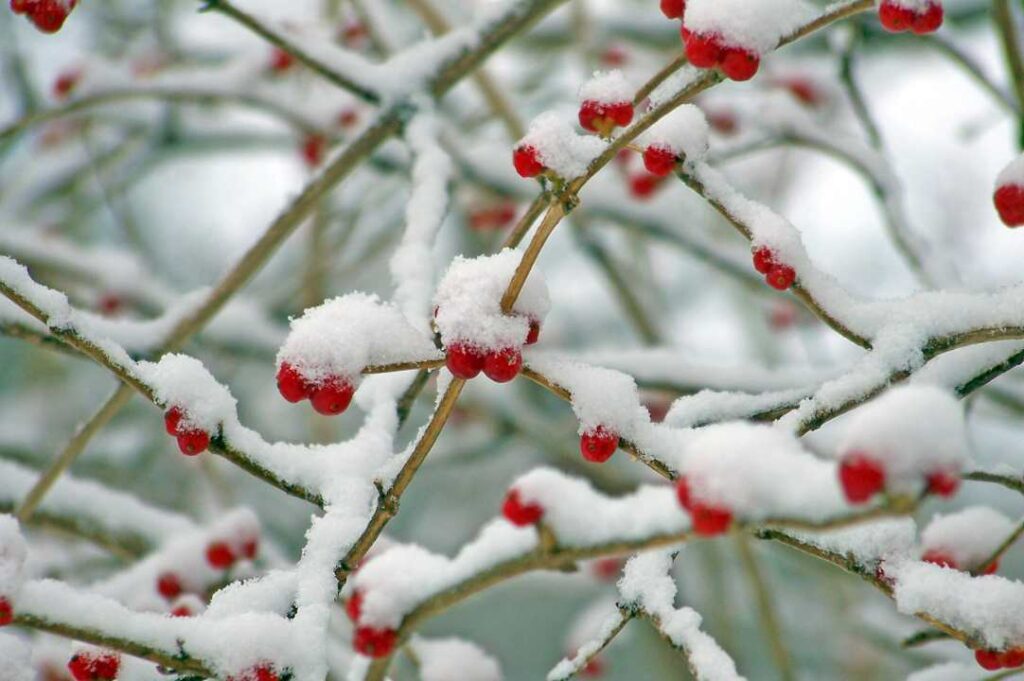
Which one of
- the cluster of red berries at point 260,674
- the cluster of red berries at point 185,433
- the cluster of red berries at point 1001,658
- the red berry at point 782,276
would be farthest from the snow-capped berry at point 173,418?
the cluster of red berries at point 1001,658

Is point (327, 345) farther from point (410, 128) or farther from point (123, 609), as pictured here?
point (410, 128)

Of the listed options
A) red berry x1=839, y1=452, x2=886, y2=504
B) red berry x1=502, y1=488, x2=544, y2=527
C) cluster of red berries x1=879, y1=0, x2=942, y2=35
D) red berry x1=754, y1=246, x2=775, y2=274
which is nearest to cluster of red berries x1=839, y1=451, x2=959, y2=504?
red berry x1=839, y1=452, x2=886, y2=504

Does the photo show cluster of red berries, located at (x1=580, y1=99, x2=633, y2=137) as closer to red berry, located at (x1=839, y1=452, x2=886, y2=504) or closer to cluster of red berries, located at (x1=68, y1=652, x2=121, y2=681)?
red berry, located at (x1=839, y1=452, x2=886, y2=504)

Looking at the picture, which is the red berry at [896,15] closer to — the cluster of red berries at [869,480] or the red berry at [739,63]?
the red berry at [739,63]

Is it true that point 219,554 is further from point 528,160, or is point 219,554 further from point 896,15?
point 896,15

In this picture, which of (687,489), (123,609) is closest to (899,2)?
(687,489)

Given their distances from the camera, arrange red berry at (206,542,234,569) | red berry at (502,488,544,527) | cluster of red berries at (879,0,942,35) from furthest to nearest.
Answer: red berry at (206,542,234,569) → cluster of red berries at (879,0,942,35) → red berry at (502,488,544,527)
